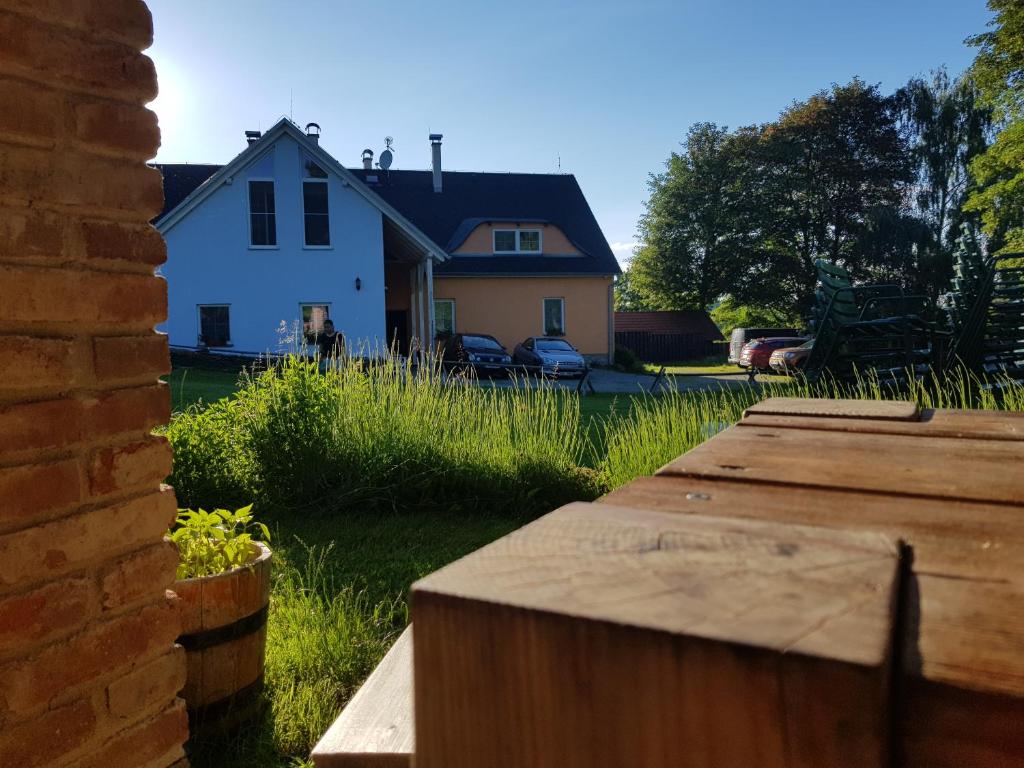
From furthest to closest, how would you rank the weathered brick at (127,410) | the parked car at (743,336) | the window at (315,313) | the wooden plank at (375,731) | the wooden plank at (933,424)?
the parked car at (743,336) → the window at (315,313) → the weathered brick at (127,410) → the wooden plank at (933,424) → the wooden plank at (375,731)

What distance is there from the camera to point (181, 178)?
23469mm

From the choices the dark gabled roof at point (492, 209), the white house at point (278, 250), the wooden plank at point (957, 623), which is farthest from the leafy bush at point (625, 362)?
the wooden plank at point (957, 623)

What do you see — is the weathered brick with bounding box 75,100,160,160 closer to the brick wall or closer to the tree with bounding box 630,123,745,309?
the brick wall

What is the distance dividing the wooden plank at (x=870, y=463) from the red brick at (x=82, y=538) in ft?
3.79

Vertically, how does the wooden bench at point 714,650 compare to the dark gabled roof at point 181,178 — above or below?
below

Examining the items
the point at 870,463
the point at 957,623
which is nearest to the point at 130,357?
the point at 870,463

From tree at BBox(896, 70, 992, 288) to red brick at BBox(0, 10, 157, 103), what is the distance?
3483 cm

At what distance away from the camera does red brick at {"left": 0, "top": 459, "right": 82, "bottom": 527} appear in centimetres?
129

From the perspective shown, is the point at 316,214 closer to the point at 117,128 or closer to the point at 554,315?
the point at 554,315

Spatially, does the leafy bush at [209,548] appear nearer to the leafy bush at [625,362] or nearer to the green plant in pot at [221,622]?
the green plant in pot at [221,622]

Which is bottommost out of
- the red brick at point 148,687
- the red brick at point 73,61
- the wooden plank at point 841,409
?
the red brick at point 148,687

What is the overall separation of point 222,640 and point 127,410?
124 centimetres

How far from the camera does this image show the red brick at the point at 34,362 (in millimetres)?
1312

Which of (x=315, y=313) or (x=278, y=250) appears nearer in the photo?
(x=278, y=250)
